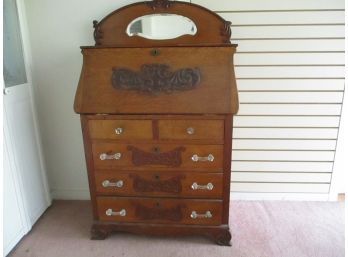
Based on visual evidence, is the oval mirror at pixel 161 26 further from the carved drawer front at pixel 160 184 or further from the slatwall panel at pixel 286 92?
the carved drawer front at pixel 160 184

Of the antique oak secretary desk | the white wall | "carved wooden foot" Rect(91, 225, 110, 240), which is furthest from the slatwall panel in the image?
"carved wooden foot" Rect(91, 225, 110, 240)

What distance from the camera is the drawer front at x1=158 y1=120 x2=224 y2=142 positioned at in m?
1.56

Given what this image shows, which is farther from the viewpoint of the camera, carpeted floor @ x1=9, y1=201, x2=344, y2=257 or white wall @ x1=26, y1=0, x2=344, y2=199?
white wall @ x1=26, y1=0, x2=344, y2=199

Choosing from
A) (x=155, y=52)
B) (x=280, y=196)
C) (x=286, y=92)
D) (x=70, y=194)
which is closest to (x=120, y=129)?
(x=155, y=52)

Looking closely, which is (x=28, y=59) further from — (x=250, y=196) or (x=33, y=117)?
(x=250, y=196)

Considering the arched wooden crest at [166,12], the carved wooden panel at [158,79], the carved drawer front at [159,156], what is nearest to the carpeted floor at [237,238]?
the carved drawer front at [159,156]

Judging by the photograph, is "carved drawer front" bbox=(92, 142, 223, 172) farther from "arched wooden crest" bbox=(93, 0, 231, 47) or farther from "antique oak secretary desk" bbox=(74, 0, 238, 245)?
"arched wooden crest" bbox=(93, 0, 231, 47)

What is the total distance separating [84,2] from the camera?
1923 millimetres

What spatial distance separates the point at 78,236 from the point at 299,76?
1975mm

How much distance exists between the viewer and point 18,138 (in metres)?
1.84

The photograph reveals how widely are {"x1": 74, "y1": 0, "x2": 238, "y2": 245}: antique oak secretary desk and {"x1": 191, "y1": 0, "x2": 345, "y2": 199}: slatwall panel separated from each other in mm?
312

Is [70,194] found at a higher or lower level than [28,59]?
lower

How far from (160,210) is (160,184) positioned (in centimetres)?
19

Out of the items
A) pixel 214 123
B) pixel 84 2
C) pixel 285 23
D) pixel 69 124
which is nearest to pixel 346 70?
pixel 285 23
